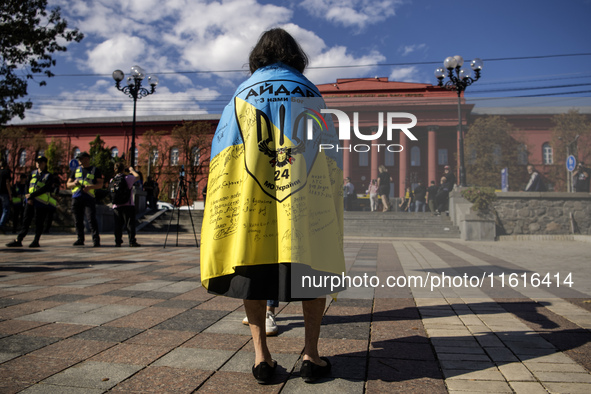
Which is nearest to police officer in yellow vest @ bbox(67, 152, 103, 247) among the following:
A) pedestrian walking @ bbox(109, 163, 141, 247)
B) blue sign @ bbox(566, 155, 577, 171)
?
pedestrian walking @ bbox(109, 163, 141, 247)

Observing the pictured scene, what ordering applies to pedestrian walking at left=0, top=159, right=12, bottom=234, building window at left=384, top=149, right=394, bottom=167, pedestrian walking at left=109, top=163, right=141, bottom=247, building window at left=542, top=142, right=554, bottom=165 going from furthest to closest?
building window at left=384, top=149, right=394, bottom=167, building window at left=542, top=142, right=554, bottom=165, pedestrian walking at left=0, top=159, right=12, bottom=234, pedestrian walking at left=109, top=163, right=141, bottom=247

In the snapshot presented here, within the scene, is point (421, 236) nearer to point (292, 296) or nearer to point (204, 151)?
point (292, 296)

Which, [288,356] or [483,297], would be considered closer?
[288,356]

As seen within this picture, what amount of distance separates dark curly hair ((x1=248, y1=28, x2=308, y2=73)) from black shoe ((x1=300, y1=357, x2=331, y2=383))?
1569 millimetres

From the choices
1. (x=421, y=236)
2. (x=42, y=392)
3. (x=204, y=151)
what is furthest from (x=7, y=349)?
(x=204, y=151)

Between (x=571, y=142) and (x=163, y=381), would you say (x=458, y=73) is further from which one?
(x=163, y=381)

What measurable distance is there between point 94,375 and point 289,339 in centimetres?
118

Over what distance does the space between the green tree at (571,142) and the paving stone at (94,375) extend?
730 inches

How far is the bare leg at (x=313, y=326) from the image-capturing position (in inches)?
80.5

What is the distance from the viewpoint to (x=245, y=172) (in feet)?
6.57

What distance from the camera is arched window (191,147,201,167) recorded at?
39.7m

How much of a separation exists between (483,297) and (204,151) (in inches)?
1502

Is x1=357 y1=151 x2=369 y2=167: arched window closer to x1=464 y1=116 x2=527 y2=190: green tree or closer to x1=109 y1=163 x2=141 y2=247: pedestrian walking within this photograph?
x1=464 y1=116 x2=527 y2=190: green tree

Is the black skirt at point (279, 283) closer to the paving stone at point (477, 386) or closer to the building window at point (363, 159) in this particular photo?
the paving stone at point (477, 386)
